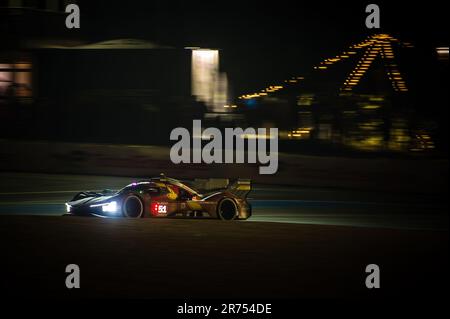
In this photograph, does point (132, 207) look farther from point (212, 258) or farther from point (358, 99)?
point (358, 99)

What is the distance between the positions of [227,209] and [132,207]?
61.8 inches

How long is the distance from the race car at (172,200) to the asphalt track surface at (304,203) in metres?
0.72

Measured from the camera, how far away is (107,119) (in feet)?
85.8

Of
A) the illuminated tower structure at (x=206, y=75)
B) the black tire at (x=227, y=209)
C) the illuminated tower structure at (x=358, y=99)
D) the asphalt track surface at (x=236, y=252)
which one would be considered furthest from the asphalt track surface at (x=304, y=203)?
the illuminated tower structure at (x=206, y=75)

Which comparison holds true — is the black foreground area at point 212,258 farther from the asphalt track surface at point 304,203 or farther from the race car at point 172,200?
the asphalt track surface at point 304,203

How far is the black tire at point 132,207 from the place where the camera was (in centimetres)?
1332

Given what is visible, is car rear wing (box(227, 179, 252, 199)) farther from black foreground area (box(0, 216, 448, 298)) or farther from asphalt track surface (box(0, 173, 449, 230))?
asphalt track surface (box(0, 173, 449, 230))

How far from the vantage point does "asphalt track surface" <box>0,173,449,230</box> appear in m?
14.3

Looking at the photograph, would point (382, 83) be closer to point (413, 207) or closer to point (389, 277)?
point (413, 207)

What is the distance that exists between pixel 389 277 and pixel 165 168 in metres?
12.4

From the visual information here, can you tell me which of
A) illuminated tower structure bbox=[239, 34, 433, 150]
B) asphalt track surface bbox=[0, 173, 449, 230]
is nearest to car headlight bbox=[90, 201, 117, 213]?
asphalt track surface bbox=[0, 173, 449, 230]

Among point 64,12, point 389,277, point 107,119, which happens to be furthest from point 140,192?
point 64,12
